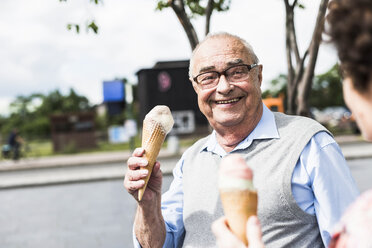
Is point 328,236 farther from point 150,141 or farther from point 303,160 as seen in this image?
point 150,141

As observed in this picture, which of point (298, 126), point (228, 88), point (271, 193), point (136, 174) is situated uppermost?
point (228, 88)

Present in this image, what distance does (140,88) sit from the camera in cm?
3391

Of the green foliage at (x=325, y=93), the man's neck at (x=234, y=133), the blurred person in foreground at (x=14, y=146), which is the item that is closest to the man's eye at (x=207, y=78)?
the man's neck at (x=234, y=133)

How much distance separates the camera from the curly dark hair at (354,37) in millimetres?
823

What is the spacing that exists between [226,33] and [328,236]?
96cm

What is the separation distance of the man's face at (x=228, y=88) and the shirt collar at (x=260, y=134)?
5 cm

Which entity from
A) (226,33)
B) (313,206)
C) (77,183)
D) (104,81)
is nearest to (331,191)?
(313,206)

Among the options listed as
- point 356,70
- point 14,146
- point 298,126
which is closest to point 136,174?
point 298,126

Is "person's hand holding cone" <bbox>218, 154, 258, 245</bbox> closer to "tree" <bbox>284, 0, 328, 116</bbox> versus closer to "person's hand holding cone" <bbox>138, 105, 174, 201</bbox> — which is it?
"person's hand holding cone" <bbox>138, 105, 174, 201</bbox>

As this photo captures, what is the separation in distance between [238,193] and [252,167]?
2.91ft

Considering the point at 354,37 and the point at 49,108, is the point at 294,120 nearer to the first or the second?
the point at 354,37

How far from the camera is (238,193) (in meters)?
1.00

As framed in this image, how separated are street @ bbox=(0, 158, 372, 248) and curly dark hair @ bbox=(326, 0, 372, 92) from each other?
6036mm

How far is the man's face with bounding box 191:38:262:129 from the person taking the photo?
2.05 metres
